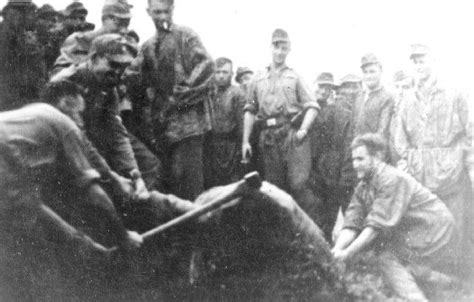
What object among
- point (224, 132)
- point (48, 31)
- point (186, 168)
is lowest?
point (224, 132)

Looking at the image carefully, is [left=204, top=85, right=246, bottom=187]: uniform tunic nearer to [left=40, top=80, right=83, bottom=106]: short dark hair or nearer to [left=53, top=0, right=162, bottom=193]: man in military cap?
[left=53, top=0, right=162, bottom=193]: man in military cap

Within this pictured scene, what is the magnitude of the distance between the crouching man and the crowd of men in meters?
0.01

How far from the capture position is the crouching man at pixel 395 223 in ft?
18.9

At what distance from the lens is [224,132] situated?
700cm

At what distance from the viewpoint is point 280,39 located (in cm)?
654

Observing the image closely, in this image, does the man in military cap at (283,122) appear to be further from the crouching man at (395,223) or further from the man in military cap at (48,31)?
the man in military cap at (48,31)

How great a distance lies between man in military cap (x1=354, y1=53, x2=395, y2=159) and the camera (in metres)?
6.61

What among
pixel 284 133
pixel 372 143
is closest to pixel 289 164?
pixel 284 133

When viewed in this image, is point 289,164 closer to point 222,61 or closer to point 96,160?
point 222,61

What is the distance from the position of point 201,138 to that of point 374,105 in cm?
180

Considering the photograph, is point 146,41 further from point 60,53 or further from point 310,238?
point 310,238

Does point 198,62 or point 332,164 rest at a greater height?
point 198,62

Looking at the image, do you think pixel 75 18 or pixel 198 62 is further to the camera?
pixel 75 18

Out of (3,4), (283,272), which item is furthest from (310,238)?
(3,4)
